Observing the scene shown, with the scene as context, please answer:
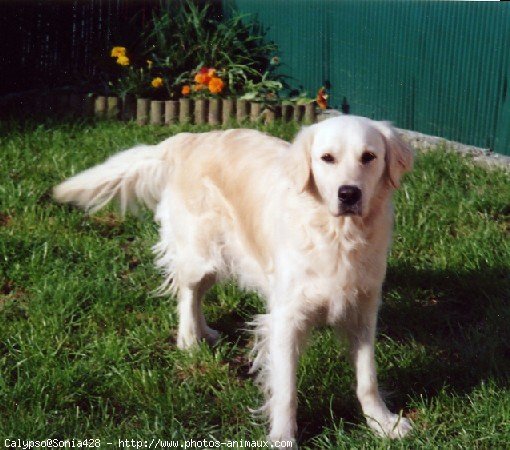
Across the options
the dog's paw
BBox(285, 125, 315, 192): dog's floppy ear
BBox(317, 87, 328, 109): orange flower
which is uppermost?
BBox(285, 125, 315, 192): dog's floppy ear

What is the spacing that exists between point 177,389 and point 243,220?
0.86m

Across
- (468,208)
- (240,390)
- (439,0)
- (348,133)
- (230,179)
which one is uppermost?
(439,0)

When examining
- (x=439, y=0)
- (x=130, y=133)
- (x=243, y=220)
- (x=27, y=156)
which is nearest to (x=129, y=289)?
(x=243, y=220)

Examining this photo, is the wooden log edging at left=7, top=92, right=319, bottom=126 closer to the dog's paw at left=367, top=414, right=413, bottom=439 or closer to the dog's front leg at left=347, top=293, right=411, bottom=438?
the dog's front leg at left=347, top=293, right=411, bottom=438

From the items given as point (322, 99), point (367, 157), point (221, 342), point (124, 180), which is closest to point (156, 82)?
point (322, 99)

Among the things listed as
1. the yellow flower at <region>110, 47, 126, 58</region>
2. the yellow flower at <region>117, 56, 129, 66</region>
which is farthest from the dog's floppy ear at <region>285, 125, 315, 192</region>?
the yellow flower at <region>110, 47, 126, 58</region>

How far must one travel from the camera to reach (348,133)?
2.97 metres

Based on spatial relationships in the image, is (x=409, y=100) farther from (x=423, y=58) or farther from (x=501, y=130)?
(x=501, y=130)

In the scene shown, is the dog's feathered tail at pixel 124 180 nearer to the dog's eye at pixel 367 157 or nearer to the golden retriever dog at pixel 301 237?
the golden retriever dog at pixel 301 237

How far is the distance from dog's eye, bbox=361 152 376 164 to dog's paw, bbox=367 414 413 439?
103 cm

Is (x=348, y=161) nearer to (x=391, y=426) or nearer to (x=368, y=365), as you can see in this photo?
(x=368, y=365)

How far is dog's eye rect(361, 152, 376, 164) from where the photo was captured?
2966 mm

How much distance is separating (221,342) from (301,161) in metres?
1.19

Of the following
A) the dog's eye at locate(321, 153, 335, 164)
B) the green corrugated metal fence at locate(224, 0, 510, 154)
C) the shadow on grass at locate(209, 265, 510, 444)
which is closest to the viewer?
the dog's eye at locate(321, 153, 335, 164)
